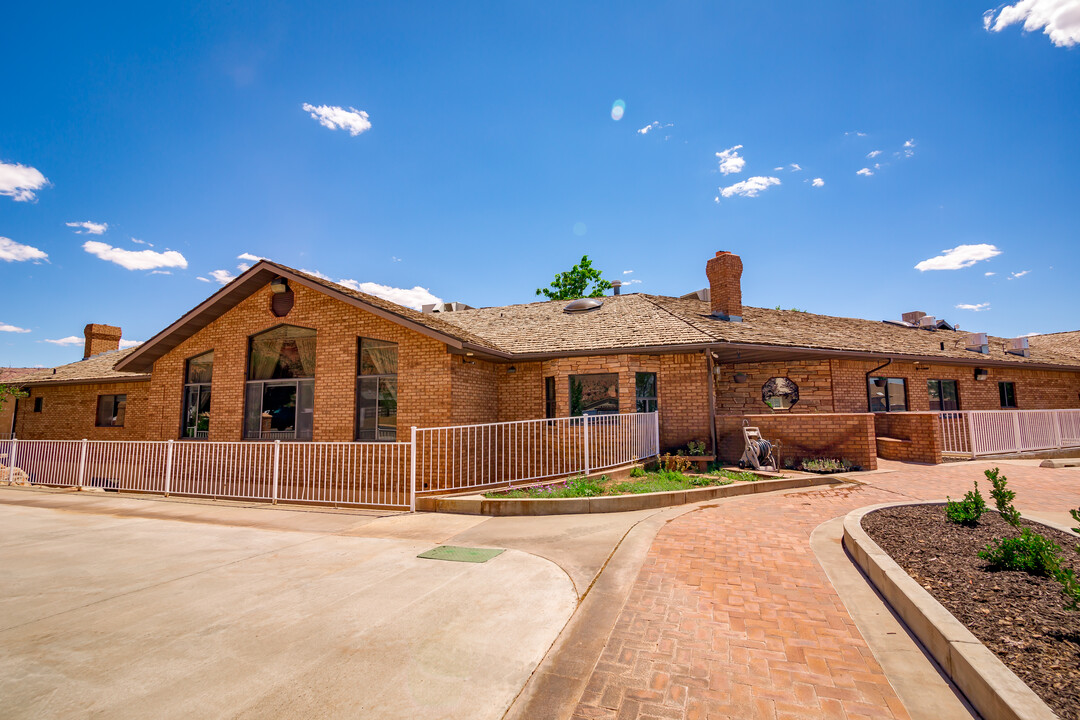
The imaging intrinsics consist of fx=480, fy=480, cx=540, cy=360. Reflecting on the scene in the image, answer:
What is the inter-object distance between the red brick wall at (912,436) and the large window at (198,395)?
17.6 metres

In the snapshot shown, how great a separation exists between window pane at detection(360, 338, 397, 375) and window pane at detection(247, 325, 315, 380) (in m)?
1.48

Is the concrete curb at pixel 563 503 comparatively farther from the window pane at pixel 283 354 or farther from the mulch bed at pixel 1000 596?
the window pane at pixel 283 354

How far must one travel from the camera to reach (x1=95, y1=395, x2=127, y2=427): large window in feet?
58.0

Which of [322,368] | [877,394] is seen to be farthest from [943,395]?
[322,368]

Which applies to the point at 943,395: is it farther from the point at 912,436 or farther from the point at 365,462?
the point at 365,462

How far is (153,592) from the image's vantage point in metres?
4.46

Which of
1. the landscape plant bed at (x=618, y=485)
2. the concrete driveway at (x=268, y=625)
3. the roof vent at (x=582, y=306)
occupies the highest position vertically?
the roof vent at (x=582, y=306)

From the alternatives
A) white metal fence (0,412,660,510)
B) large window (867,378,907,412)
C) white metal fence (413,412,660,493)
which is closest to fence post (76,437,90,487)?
white metal fence (0,412,660,510)

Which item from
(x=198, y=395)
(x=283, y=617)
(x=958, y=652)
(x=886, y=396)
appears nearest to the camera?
(x=958, y=652)

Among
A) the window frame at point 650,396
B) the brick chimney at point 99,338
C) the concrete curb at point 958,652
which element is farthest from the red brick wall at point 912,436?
the brick chimney at point 99,338

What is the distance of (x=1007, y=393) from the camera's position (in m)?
17.9

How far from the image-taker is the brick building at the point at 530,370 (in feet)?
35.7

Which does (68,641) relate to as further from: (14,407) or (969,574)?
(14,407)

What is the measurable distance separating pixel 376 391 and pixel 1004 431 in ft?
→ 53.6
